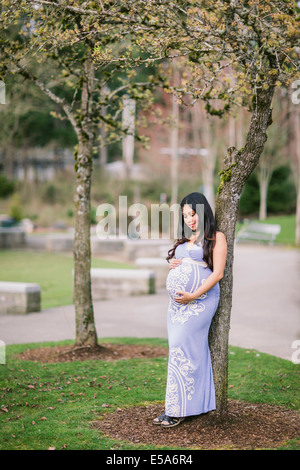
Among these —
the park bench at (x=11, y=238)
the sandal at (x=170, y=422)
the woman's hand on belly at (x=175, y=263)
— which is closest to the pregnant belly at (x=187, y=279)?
the woman's hand on belly at (x=175, y=263)

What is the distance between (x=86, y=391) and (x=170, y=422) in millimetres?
1585

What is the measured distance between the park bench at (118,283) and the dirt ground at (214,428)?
23.8 ft

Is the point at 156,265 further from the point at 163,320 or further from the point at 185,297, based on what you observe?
the point at 185,297

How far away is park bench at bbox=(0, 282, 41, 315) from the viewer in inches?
431

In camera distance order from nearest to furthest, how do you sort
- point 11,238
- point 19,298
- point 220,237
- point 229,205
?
point 220,237
point 229,205
point 19,298
point 11,238

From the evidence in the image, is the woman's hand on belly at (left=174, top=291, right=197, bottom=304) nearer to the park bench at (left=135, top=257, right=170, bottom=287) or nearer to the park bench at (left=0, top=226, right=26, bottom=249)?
the park bench at (left=135, top=257, right=170, bottom=287)

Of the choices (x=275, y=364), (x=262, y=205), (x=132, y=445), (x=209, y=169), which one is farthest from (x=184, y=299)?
(x=262, y=205)

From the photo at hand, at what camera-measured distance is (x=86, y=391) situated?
6195mm

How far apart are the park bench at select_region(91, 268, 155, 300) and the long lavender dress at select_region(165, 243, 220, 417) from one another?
8060mm

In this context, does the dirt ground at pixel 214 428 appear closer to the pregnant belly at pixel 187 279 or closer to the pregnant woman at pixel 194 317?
the pregnant woman at pixel 194 317

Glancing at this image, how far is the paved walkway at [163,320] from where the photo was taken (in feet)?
29.6

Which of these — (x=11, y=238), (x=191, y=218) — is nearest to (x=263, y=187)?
(x=11, y=238)

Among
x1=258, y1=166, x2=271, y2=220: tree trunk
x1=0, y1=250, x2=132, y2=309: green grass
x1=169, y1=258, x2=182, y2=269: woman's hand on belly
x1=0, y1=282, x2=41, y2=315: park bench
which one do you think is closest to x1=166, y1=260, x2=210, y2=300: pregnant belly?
x1=169, y1=258, x2=182, y2=269: woman's hand on belly

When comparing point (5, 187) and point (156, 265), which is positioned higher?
point (5, 187)
